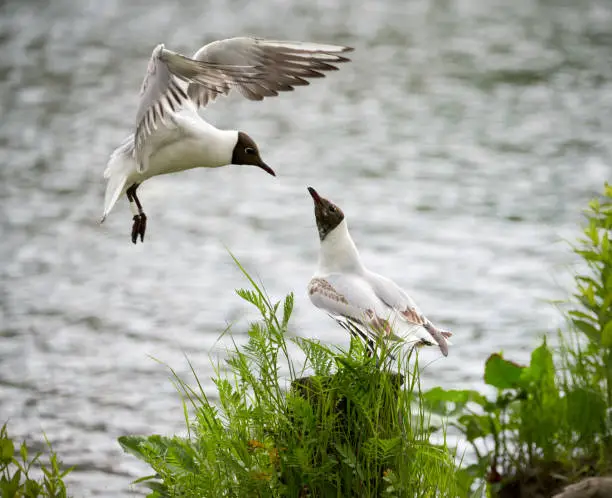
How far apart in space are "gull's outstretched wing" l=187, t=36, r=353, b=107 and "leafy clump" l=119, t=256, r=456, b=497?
51cm

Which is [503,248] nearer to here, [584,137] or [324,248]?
[584,137]

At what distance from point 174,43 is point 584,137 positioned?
151 inches

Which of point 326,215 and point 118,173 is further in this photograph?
point 326,215

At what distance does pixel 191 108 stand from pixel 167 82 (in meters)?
0.15

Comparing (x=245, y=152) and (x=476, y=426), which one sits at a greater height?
(x=245, y=152)

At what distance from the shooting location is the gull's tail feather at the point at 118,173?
121 inches

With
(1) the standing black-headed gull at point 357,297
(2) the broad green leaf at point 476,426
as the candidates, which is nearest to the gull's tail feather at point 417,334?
(1) the standing black-headed gull at point 357,297

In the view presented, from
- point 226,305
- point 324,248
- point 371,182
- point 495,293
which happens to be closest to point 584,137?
point 371,182

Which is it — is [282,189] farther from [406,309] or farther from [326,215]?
[406,309]

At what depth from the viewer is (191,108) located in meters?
3.12

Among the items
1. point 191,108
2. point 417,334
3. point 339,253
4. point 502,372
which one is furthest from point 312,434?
point 502,372

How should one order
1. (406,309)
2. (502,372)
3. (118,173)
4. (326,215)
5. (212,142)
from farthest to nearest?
(502,372) → (326,215) → (406,309) → (118,173) → (212,142)

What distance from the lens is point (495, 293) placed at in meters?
7.21

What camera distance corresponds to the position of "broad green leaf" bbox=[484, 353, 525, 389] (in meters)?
4.00
